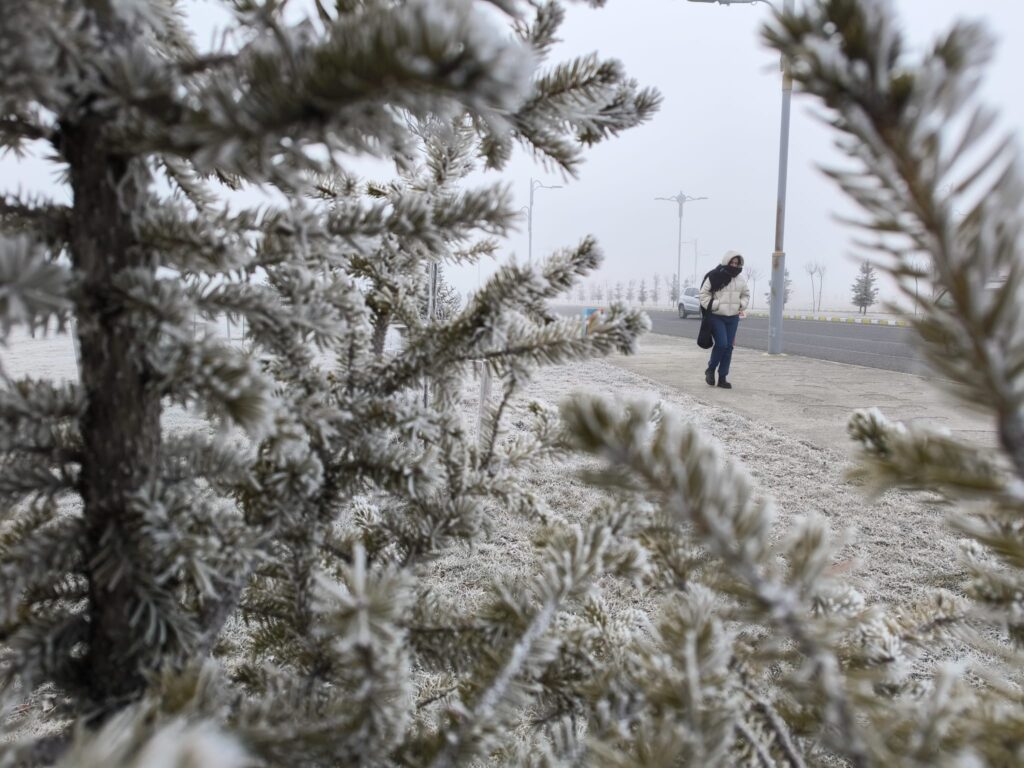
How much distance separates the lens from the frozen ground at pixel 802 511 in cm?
240

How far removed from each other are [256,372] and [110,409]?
0.14 meters

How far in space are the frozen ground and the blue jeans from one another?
148 cm

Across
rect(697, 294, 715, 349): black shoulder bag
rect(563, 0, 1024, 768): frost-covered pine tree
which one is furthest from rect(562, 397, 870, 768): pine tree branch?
rect(697, 294, 715, 349): black shoulder bag

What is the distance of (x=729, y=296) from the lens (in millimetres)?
6559

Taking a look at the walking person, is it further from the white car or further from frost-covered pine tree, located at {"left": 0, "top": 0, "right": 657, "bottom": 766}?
the white car

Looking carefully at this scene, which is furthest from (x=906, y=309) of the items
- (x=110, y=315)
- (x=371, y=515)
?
(x=371, y=515)

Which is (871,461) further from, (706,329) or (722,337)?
(706,329)

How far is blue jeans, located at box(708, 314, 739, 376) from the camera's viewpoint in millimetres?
6508

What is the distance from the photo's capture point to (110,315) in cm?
50

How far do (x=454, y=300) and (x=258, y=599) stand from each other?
647 cm

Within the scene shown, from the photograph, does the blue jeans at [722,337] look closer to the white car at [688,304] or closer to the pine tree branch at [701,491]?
A: the pine tree branch at [701,491]

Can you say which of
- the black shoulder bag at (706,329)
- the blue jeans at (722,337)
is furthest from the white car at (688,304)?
the blue jeans at (722,337)

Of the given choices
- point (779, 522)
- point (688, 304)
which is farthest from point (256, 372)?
point (688, 304)

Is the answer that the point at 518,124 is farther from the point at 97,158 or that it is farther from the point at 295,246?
the point at 97,158
